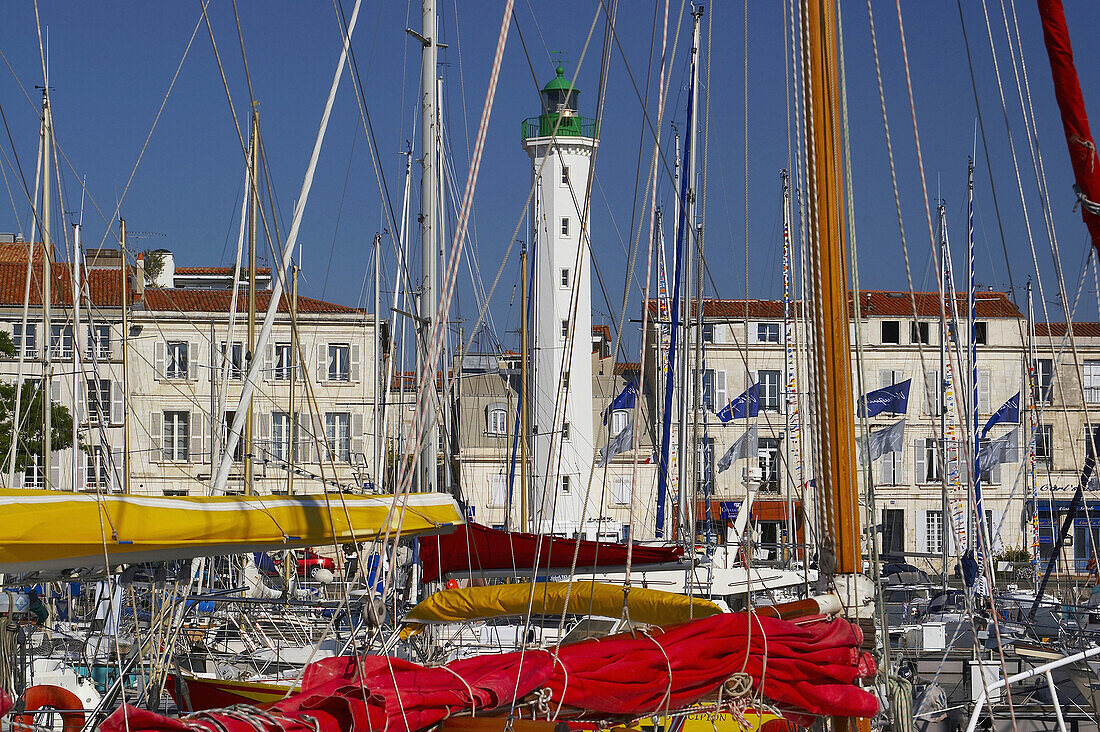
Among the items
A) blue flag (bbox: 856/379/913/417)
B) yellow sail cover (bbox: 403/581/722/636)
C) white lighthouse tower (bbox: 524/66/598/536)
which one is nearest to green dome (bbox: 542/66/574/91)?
white lighthouse tower (bbox: 524/66/598/536)

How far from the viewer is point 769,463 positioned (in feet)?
136

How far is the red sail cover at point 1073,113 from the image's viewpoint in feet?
15.8

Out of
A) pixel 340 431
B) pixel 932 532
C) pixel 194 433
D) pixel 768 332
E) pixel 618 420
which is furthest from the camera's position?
pixel 768 332

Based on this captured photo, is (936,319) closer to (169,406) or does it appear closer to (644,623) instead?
(169,406)

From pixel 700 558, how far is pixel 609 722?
36.8 feet

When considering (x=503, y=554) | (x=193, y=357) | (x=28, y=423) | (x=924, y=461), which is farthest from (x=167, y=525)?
(x=924, y=461)

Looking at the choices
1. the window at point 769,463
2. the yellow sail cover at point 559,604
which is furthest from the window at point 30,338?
the yellow sail cover at point 559,604

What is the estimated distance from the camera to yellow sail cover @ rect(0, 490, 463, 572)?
590 centimetres

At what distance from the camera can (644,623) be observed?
9.09 meters

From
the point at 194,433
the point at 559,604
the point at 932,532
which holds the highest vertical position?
the point at 194,433

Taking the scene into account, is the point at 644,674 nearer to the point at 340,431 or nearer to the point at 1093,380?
the point at 340,431

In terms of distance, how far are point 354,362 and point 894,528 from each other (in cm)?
2105

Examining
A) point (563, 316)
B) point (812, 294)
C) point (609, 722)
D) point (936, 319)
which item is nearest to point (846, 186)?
point (812, 294)

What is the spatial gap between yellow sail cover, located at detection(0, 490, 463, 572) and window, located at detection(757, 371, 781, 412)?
36025 millimetres
